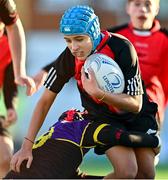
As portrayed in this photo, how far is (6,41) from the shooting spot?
7.66m

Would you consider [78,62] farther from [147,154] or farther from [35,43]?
[35,43]

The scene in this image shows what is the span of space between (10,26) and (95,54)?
1233mm

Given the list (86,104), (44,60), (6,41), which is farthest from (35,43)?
(86,104)

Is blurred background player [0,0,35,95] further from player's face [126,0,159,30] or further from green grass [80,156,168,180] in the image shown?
green grass [80,156,168,180]

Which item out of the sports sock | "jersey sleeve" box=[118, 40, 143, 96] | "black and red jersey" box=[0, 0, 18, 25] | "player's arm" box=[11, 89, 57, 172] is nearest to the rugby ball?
"jersey sleeve" box=[118, 40, 143, 96]

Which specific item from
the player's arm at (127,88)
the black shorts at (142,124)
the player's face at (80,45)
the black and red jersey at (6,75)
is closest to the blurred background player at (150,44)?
the black and red jersey at (6,75)

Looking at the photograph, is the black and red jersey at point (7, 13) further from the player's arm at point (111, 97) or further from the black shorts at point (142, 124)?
the black shorts at point (142, 124)

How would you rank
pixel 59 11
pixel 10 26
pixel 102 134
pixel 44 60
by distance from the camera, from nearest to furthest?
pixel 102 134
pixel 10 26
pixel 44 60
pixel 59 11

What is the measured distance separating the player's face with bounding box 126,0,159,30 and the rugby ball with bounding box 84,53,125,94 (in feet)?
6.32

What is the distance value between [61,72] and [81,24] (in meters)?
0.47

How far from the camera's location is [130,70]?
585 centimetres

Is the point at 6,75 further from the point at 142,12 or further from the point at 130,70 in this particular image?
the point at 130,70

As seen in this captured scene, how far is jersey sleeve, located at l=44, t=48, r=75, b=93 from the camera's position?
6.07 meters

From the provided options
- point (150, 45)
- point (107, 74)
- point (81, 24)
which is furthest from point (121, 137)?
point (150, 45)
